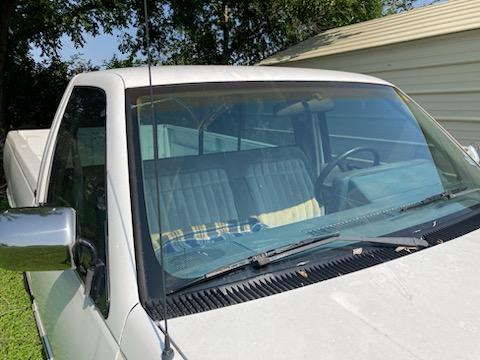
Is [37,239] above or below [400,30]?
below

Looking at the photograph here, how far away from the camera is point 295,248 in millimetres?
1609

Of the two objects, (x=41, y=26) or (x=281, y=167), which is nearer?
(x=281, y=167)

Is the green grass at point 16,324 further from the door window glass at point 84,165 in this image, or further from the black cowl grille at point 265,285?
the black cowl grille at point 265,285

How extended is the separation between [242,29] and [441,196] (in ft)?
44.7

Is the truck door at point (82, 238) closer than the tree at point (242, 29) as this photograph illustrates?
Yes

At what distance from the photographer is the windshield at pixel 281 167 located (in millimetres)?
1701

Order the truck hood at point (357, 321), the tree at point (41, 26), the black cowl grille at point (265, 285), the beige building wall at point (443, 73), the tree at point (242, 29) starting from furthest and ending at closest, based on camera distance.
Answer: the tree at point (242, 29)
the tree at point (41, 26)
the beige building wall at point (443, 73)
the black cowl grille at point (265, 285)
the truck hood at point (357, 321)

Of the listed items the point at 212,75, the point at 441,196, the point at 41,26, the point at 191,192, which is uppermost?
the point at 41,26

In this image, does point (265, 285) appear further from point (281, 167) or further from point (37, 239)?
point (281, 167)

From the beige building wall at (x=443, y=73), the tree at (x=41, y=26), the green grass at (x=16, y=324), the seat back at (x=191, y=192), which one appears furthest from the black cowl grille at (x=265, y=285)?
the tree at (x=41, y=26)

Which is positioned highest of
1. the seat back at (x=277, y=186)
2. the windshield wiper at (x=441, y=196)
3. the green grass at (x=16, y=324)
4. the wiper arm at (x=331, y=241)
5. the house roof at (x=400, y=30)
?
the house roof at (x=400, y=30)

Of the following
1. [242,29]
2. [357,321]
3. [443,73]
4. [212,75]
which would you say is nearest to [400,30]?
[443,73]

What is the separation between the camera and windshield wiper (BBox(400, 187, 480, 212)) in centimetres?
197

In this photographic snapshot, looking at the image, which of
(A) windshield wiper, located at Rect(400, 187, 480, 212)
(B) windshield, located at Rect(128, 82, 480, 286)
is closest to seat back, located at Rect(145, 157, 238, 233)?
(B) windshield, located at Rect(128, 82, 480, 286)
